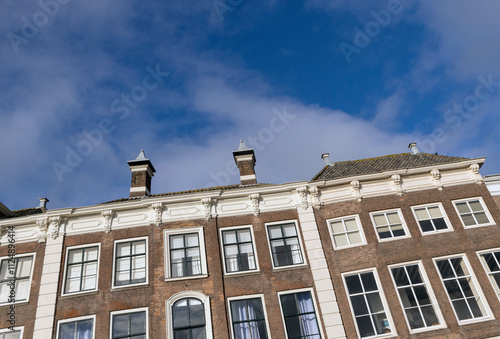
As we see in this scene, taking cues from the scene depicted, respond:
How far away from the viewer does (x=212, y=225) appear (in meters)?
17.3

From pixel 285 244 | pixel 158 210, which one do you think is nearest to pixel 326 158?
pixel 285 244

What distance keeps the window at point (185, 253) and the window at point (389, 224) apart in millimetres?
8508

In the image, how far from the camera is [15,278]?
1598 cm

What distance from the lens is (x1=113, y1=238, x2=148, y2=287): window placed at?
52.4 ft

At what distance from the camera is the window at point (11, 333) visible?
14.7 meters

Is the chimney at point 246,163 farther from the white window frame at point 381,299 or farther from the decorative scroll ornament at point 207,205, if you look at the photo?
the white window frame at point 381,299

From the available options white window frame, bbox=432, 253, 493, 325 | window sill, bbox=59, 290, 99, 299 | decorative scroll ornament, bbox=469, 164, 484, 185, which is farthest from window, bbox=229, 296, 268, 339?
decorative scroll ornament, bbox=469, 164, 484, 185

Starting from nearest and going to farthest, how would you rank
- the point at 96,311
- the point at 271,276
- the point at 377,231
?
1. the point at 96,311
2. the point at 271,276
3. the point at 377,231

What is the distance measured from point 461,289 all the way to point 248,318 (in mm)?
9535

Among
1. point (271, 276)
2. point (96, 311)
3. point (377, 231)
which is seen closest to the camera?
point (96, 311)

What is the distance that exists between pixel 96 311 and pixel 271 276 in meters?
7.62

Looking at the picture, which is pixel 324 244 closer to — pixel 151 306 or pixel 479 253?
pixel 479 253

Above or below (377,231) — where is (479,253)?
below

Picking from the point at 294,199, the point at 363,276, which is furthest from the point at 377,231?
the point at 294,199
